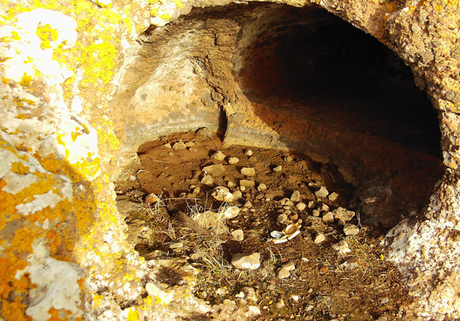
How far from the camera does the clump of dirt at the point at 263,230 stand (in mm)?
2182

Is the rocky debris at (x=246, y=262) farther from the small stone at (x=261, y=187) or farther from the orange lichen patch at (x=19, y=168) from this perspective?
the orange lichen patch at (x=19, y=168)

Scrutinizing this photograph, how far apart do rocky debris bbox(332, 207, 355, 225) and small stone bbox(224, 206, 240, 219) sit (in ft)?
2.66

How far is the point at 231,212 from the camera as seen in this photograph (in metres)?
2.95

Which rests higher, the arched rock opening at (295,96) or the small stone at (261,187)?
the arched rock opening at (295,96)

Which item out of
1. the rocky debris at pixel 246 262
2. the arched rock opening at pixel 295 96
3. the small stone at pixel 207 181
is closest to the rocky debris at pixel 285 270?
the rocky debris at pixel 246 262

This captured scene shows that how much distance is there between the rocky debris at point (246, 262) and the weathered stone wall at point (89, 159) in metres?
0.47

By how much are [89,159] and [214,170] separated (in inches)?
72.4

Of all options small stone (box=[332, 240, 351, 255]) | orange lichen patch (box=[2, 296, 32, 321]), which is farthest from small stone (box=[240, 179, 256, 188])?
orange lichen patch (box=[2, 296, 32, 321])

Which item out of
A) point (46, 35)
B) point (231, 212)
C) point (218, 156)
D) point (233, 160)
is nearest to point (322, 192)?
point (231, 212)

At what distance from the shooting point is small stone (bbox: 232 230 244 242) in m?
2.68

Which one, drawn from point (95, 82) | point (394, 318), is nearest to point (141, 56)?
point (95, 82)

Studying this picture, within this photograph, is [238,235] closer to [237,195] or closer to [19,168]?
[237,195]

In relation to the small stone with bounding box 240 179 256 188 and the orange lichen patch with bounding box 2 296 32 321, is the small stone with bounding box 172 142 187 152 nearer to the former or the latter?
the small stone with bounding box 240 179 256 188

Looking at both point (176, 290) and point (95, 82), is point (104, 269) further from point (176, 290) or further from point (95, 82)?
point (95, 82)
